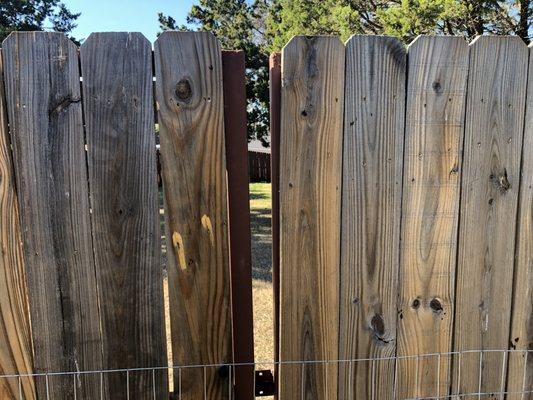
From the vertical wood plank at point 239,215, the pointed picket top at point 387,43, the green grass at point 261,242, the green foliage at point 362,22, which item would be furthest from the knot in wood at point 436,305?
the green foliage at point 362,22

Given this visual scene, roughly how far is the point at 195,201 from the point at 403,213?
0.81 meters

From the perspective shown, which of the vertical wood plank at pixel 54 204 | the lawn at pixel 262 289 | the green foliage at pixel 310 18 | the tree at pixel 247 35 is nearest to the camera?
the vertical wood plank at pixel 54 204

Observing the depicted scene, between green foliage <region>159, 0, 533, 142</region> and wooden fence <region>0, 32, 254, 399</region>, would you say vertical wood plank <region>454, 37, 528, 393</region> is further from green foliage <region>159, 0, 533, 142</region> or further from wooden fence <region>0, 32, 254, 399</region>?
green foliage <region>159, 0, 533, 142</region>

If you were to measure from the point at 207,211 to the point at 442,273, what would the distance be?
38.5 inches

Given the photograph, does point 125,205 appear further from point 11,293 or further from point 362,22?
point 362,22

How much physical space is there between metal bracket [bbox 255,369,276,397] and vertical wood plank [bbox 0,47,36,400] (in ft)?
2.83

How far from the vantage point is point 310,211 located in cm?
178

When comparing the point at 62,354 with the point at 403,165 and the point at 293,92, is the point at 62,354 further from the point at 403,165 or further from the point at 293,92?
the point at 403,165

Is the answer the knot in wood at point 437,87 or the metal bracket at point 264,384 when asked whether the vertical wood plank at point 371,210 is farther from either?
the metal bracket at point 264,384

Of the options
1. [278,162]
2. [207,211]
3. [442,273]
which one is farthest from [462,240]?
[207,211]

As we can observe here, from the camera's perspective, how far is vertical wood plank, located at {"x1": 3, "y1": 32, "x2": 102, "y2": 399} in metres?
1.59

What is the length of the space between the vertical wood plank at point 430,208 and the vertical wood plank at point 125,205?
0.97 meters

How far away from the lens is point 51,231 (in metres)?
1.68

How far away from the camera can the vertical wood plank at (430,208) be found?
1.77 m
